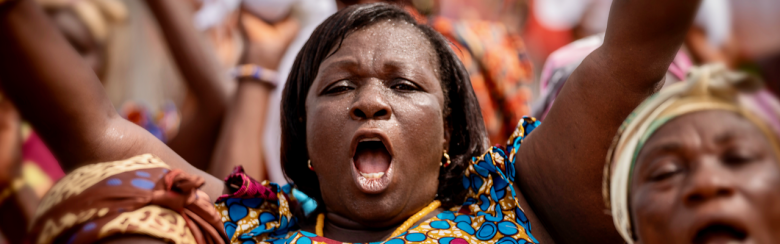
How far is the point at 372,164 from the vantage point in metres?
1.99

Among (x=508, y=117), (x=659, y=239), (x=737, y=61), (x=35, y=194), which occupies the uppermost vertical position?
(x=737, y=61)

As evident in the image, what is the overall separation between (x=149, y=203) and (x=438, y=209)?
98cm

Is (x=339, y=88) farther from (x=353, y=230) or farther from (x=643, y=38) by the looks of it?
(x=643, y=38)

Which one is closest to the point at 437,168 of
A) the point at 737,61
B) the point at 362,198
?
the point at 362,198

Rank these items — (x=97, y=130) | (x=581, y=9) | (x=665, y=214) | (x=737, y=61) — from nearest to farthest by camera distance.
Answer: (x=665, y=214)
(x=737, y=61)
(x=97, y=130)
(x=581, y=9)

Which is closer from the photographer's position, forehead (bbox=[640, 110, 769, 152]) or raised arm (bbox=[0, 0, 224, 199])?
forehead (bbox=[640, 110, 769, 152])

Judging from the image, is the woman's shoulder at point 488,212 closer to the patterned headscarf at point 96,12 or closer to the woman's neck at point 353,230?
the woman's neck at point 353,230

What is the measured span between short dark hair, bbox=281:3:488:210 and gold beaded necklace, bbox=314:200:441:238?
6cm

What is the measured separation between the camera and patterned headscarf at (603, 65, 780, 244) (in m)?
1.19

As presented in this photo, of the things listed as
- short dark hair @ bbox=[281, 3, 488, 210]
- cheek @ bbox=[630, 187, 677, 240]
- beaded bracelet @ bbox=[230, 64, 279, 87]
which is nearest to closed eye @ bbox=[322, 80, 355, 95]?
short dark hair @ bbox=[281, 3, 488, 210]

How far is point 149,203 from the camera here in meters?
1.37

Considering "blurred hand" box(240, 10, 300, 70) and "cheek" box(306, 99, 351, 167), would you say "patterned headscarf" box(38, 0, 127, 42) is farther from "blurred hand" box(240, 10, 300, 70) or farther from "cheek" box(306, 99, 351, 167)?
"cheek" box(306, 99, 351, 167)

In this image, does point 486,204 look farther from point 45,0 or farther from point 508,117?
point 45,0

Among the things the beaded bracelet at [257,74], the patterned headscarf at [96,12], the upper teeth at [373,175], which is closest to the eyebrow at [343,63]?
the upper teeth at [373,175]
